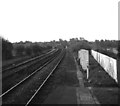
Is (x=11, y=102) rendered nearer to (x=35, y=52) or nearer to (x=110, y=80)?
(x=110, y=80)

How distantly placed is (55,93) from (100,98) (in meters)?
2.53

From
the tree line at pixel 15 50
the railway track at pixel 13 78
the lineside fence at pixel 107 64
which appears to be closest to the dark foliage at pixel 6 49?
the tree line at pixel 15 50

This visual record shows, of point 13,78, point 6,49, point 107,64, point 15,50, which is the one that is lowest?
point 13,78

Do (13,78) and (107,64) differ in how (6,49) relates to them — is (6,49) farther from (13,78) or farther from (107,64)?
(107,64)

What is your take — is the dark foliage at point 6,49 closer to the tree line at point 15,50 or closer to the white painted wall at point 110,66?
the tree line at point 15,50

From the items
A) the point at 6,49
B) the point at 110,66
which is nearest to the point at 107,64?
the point at 110,66

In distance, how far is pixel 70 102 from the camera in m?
8.55

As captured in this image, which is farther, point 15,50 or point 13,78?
point 15,50

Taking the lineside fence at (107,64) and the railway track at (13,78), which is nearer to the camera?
the lineside fence at (107,64)

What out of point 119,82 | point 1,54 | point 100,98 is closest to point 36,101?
point 100,98

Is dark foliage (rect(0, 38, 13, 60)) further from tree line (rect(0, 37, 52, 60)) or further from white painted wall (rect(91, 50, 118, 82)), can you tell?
white painted wall (rect(91, 50, 118, 82))

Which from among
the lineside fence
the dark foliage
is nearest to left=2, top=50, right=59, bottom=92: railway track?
the lineside fence

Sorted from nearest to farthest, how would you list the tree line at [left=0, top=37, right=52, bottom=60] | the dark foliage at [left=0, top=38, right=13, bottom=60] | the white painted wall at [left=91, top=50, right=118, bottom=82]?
the white painted wall at [left=91, top=50, right=118, bottom=82]
the dark foliage at [left=0, top=38, right=13, bottom=60]
the tree line at [left=0, top=37, right=52, bottom=60]

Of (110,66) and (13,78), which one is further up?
(110,66)
